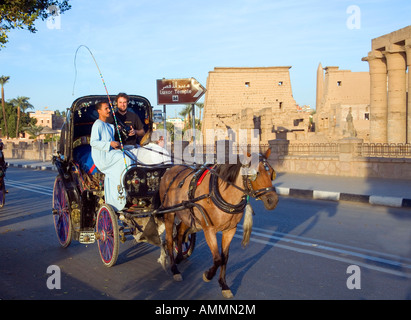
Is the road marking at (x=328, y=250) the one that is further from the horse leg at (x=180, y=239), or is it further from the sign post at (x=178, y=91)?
the sign post at (x=178, y=91)

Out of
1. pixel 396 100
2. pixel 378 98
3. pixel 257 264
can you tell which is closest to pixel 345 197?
pixel 257 264

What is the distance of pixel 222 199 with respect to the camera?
4.94 metres

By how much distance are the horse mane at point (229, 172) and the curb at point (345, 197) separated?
838cm

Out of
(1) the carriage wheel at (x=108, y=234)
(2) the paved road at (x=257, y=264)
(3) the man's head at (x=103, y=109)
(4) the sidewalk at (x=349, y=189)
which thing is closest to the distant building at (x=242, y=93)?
(4) the sidewalk at (x=349, y=189)

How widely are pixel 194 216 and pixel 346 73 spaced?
63.4m

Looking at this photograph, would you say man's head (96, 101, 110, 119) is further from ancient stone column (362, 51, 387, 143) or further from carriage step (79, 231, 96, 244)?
ancient stone column (362, 51, 387, 143)

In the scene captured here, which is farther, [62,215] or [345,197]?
[345,197]

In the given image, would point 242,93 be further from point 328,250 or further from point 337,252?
point 337,252

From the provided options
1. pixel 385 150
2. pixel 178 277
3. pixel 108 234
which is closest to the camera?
pixel 178 277

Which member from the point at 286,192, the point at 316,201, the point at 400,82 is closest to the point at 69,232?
the point at 316,201

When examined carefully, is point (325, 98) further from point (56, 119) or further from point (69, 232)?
point (56, 119)

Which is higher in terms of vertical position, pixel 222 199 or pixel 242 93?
pixel 242 93

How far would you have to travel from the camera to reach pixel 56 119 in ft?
408

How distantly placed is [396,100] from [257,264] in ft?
81.1
